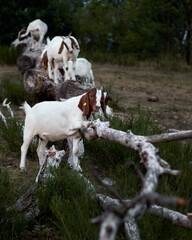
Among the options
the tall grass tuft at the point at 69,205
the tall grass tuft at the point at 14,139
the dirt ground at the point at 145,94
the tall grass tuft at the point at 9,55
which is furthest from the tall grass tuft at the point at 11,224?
the tall grass tuft at the point at 9,55

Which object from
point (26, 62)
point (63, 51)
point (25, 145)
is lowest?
point (26, 62)

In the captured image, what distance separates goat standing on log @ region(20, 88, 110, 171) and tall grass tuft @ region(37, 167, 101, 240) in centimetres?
40

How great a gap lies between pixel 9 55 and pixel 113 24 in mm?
6826

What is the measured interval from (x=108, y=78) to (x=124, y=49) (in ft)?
24.6

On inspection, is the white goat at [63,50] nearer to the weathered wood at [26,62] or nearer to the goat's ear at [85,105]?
the goat's ear at [85,105]

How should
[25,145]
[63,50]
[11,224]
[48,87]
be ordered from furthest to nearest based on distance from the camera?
1. [48,87]
2. [63,50]
3. [25,145]
4. [11,224]

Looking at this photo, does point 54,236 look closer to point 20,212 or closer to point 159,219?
point 20,212

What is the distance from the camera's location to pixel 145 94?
838 centimetres

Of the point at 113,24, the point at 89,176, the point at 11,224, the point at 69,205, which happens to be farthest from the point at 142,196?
the point at 113,24

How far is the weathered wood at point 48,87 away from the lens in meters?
4.69

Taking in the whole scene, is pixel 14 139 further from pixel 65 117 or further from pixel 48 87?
pixel 48 87

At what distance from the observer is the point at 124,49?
17188 mm

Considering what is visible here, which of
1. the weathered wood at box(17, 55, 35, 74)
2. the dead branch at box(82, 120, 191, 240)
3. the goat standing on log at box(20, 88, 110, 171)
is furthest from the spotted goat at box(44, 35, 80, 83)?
the weathered wood at box(17, 55, 35, 74)

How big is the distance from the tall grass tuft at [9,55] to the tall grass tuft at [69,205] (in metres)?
9.50
